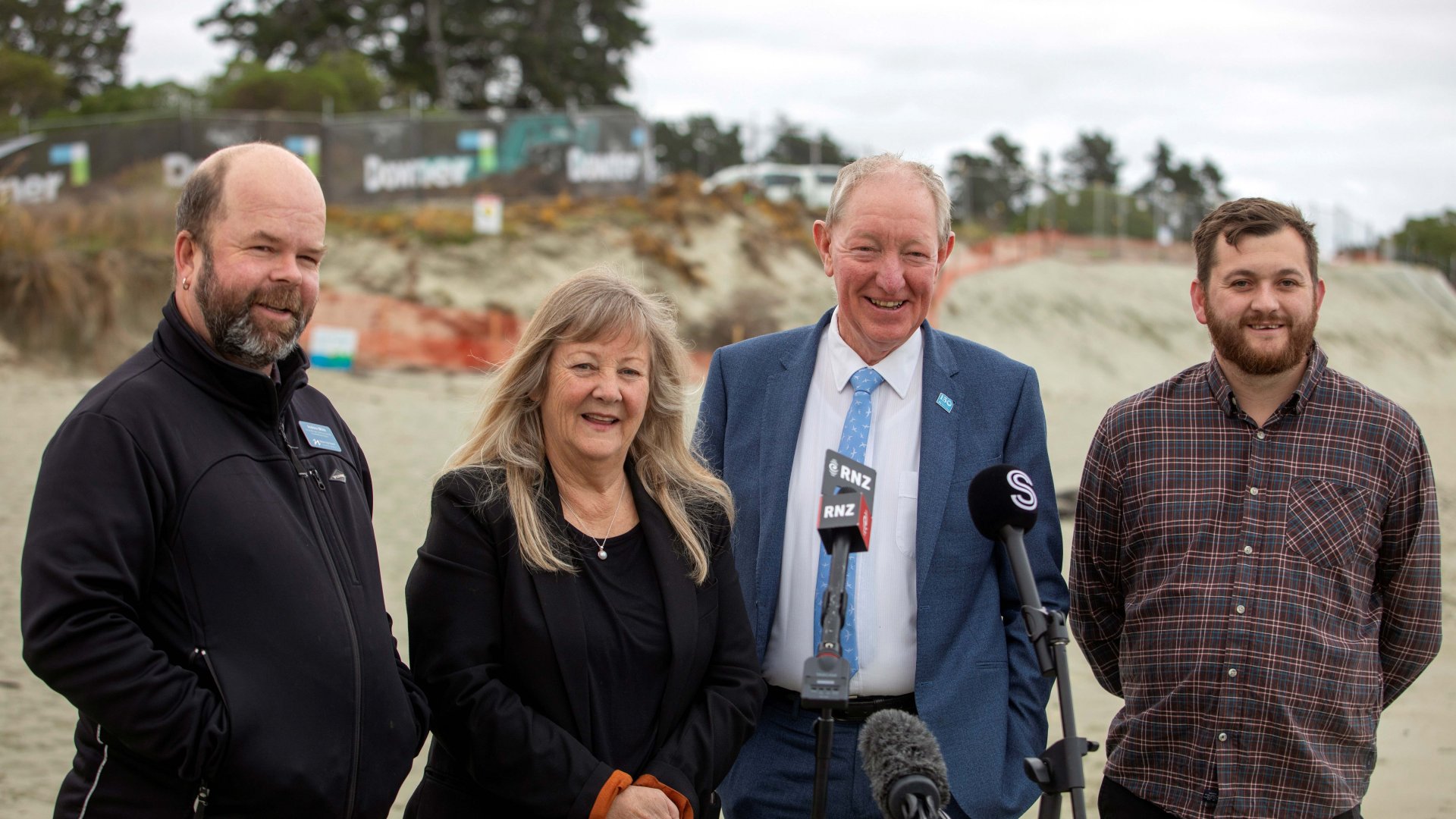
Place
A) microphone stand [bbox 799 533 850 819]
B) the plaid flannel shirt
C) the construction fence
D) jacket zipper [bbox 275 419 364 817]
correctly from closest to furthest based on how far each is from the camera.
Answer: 1. microphone stand [bbox 799 533 850 819]
2. jacket zipper [bbox 275 419 364 817]
3. the plaid flannel shirt
4. the construction fence

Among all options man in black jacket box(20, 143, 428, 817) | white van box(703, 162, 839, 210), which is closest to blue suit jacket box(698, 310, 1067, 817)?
man in black jacket box(20, 143, 428, 817)

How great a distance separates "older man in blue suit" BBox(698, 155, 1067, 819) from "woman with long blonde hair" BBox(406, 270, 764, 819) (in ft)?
0.88

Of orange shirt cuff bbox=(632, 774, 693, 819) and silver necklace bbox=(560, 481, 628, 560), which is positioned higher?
silver necklace bbox=(560, 481, 628, 560)

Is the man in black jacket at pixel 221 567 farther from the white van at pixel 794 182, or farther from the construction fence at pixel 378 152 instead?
the white van at pixel 794 182

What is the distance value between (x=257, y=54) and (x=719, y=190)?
20.5 meters

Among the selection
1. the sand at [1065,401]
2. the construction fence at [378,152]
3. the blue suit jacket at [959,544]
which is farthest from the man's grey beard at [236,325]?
the construction fence at [378,152]

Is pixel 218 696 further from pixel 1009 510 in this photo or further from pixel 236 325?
pixel 1009 510

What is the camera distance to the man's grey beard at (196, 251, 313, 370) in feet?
8.64

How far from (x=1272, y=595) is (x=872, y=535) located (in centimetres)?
101

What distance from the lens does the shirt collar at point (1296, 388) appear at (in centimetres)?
314

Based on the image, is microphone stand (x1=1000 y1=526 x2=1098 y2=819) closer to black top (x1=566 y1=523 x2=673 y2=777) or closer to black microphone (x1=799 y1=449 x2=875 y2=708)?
black microphone (x1=799 y1=449 x2=875 y2=708)

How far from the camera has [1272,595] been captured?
304cm

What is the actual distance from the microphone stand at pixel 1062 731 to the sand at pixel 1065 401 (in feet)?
5.10

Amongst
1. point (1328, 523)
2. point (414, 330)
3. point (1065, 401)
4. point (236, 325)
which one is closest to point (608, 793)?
point (236, 325)
